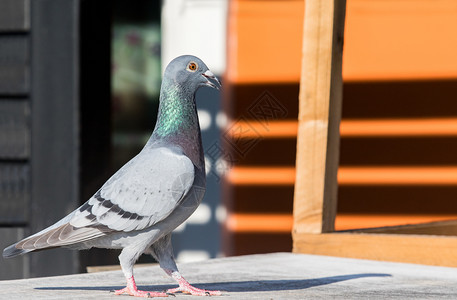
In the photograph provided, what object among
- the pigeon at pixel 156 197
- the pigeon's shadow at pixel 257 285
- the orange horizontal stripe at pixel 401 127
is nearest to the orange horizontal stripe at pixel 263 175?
the orange horizontal stripe at pixel 401 127

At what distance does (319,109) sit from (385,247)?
728mm

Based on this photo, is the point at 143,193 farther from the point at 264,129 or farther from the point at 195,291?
the point at 264,129

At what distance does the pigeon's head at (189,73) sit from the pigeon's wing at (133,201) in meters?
0.24

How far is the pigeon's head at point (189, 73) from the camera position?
2.73 meters

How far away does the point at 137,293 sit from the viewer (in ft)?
8.79

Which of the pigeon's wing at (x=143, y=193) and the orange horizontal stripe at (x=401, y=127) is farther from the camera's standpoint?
the orange horizontal stripe at (x=401, y=127)

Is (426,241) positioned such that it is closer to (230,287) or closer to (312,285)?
(312,285)

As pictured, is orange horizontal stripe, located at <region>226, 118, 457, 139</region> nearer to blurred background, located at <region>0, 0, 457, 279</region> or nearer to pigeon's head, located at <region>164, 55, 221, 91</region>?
blurred background, located at <region>0, 0, 457, 279</region>

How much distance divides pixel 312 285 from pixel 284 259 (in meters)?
0.79

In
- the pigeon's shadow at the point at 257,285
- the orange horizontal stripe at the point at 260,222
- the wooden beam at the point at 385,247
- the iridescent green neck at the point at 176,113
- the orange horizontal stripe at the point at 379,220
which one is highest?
the iridescent green neck at the point at 176,113

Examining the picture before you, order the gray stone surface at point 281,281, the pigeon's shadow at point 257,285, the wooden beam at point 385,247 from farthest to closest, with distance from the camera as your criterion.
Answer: the wooden beam at point 385,247, the pigeon's shadow at point 257,285, the gray stone surface at point 281,281

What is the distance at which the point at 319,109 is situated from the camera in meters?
3.93

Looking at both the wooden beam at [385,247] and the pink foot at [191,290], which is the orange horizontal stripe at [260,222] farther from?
the pink foot at [191,290]

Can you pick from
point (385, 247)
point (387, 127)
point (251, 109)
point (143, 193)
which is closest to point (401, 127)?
point (387, 127)
